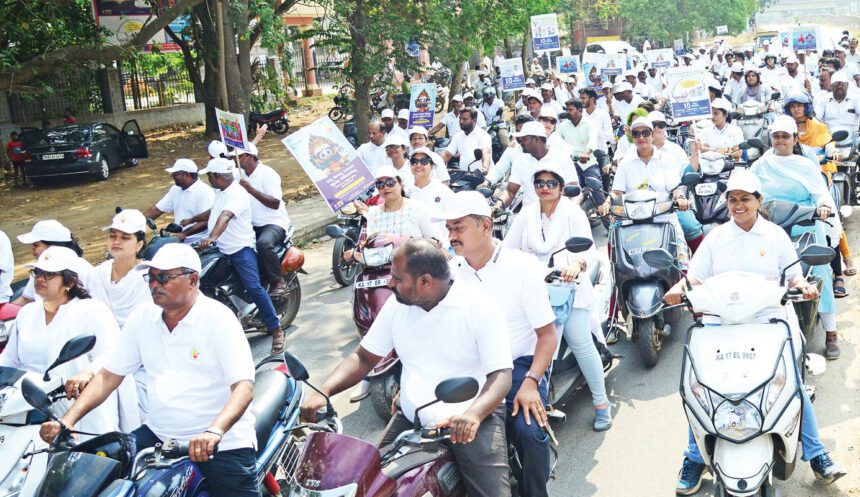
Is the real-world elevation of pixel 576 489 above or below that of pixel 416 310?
below

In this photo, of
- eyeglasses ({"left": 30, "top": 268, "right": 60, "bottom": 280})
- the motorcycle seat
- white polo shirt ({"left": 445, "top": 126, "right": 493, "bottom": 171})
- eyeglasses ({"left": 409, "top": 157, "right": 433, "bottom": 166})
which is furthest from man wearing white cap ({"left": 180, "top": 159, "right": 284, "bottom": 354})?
white polo shirt ({"left": 445, "top": 126, "right": 493, "bottom": 171})

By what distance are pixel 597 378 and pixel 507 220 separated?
370 centimetres

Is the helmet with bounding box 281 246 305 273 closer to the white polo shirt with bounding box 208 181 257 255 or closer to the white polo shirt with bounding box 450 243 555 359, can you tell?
the white polo shirt with bounding box 208 181 257 255

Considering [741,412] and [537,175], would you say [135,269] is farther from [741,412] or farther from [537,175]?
[741,412]

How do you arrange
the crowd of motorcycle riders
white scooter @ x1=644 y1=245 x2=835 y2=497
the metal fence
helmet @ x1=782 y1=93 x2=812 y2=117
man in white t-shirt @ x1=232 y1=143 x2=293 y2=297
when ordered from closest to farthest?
the crowd of motorcycle riders, white scooter @ x1=644 y1=245 x2=835 y2=497, man in white t-shirt @ x1=232 y1=143 x2=293 y2=297, helmet @ x1=782 y1=93 x2=812 y2=117, the metal fence

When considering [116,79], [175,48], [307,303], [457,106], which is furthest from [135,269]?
[175,48]

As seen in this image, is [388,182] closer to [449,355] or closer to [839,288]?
[449,355]

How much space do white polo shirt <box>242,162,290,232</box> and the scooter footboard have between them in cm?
584

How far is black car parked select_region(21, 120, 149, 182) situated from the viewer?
19406mm

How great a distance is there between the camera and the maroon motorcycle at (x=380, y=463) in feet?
11.5

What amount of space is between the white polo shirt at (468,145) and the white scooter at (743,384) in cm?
800

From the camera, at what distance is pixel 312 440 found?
3.70 m

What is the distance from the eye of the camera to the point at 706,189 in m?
9.20

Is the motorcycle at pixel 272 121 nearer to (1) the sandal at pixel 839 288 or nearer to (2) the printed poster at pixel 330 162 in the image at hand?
(2) the printed poster at pixel 330 162
